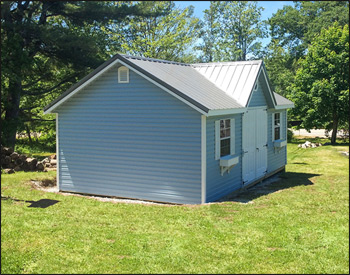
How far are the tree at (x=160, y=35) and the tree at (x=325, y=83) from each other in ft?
27.6

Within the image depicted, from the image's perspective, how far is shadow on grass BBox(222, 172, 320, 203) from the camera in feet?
39.4

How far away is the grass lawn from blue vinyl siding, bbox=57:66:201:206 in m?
0.81

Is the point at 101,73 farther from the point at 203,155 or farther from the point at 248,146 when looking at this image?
the point at 248,146

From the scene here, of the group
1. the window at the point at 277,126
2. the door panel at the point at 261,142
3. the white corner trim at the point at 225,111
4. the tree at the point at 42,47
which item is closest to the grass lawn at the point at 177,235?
the white corner trim at the point at 225,111

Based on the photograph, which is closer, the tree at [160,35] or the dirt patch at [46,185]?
the dirt patch at [46,185]

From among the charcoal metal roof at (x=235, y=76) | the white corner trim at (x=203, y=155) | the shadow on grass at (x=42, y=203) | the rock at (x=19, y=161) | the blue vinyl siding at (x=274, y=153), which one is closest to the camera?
the shadow on grass at (x=42, y=203)

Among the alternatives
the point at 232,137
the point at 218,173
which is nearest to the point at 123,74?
the point at 232,137

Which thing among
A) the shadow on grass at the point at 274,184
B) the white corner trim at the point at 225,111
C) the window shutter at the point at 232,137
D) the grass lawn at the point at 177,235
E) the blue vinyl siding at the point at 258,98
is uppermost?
the blue vinyl siding at the point at 258,98

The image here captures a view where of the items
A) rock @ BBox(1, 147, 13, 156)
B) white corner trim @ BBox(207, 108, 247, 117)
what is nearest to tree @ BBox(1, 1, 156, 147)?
rock @ BBox(1, 147, 13, 156)

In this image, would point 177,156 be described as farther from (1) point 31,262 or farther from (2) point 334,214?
(1) point 31,262

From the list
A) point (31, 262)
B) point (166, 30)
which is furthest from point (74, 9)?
point (31, 262)

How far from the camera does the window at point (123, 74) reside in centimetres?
1155

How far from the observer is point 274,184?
1441 centimetres

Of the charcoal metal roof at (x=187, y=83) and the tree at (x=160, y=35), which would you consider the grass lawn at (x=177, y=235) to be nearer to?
the charcoal metal roof at (x=187, y=83)
